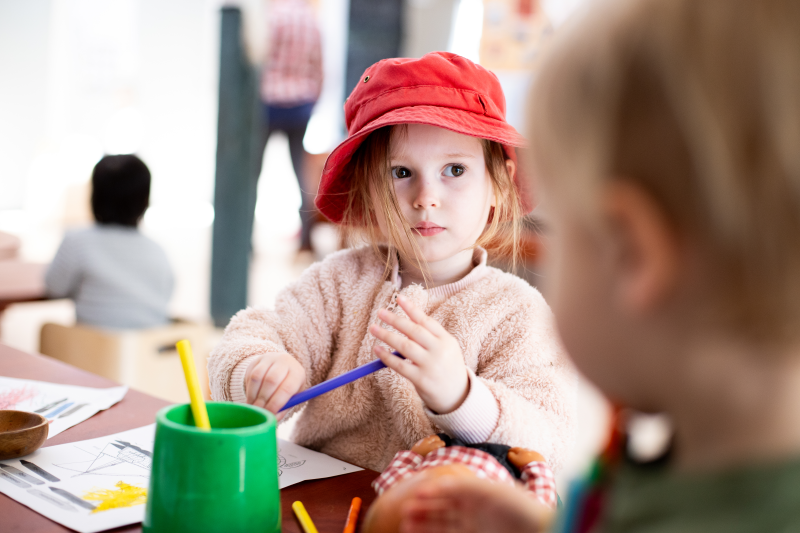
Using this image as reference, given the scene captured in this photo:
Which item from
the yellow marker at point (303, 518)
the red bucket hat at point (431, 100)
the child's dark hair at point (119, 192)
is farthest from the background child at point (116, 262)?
the yellow marker at point (303, 518)

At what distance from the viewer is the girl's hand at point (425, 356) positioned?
58 cm

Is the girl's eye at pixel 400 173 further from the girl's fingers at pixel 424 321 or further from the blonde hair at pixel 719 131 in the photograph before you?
the blonde hair at pixel 719 131

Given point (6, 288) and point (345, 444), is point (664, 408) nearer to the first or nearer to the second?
point (345, 444)

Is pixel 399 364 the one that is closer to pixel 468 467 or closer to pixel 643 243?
pixel 468 467

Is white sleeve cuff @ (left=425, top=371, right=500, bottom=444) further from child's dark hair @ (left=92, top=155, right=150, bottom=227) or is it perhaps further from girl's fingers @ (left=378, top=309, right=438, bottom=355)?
child's dark hair @ (left=92, top=155, right=150, bottom=227)

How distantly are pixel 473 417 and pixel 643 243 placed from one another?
375 mm

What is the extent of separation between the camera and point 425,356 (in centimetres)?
59

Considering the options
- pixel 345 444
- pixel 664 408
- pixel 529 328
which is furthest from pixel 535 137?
pixel 345 444

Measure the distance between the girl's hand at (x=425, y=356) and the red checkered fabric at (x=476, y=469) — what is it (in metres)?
0.05

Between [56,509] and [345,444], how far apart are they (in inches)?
15.7

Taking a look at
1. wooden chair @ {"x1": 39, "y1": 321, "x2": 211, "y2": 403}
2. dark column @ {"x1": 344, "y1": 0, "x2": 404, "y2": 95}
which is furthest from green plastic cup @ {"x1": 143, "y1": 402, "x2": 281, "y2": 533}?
dark column @ {"x1": 344, "y1": 0, "x2": 404, "y2": 95}

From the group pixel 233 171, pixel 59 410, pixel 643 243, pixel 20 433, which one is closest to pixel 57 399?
pixel 59 410

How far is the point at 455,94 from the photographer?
0.83 m

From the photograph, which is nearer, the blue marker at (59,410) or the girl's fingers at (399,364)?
the girl's fingers at (399,364)
